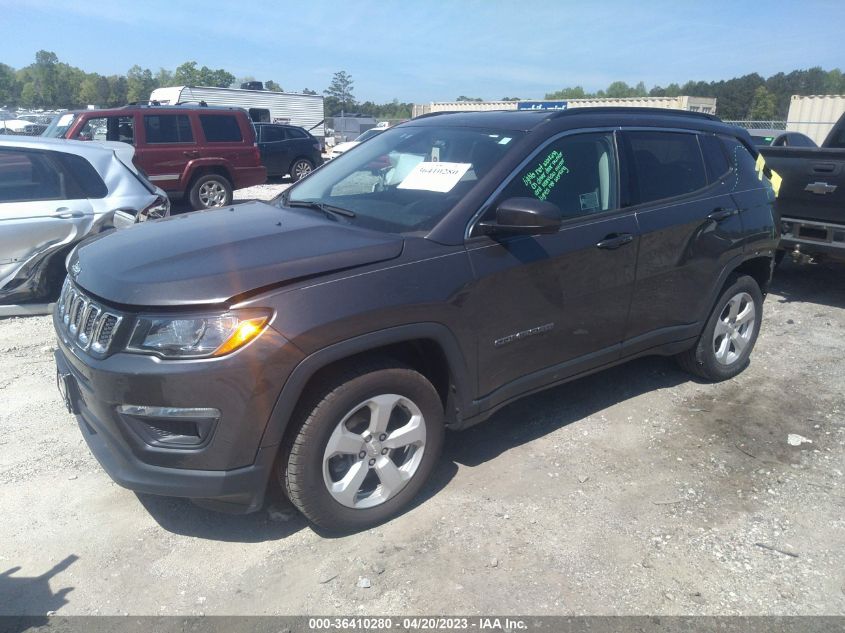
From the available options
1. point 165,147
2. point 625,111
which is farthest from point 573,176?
point 165,147

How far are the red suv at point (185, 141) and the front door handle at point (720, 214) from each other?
877 centimetres

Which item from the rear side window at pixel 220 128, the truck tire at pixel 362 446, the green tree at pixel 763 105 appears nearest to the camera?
the truck tire at pixel 362 446

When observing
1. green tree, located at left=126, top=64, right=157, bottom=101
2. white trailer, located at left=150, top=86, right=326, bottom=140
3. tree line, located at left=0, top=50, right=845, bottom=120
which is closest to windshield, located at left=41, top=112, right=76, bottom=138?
white trailer, located at left=150, top=86, right=326, bottom=140

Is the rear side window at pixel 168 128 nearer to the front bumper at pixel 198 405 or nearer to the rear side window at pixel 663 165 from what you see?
the rear side window at pixel 663 165

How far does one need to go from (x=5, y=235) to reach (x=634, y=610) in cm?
566

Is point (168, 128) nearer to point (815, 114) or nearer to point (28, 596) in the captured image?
point (28, 596)

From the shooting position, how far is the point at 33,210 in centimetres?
579

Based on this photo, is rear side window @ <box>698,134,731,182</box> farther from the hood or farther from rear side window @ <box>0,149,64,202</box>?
rear side window @ <box>0,149,64,202</box>

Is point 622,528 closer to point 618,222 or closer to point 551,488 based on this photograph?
point 551,488

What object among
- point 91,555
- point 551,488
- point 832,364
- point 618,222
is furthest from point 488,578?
point 832,364

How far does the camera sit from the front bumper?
2.51 metres

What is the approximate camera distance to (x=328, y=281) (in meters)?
2.72

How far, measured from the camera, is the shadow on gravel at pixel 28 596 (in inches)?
101

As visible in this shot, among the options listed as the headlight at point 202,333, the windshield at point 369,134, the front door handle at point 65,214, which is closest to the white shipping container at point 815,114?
the windshield at point 369,134
